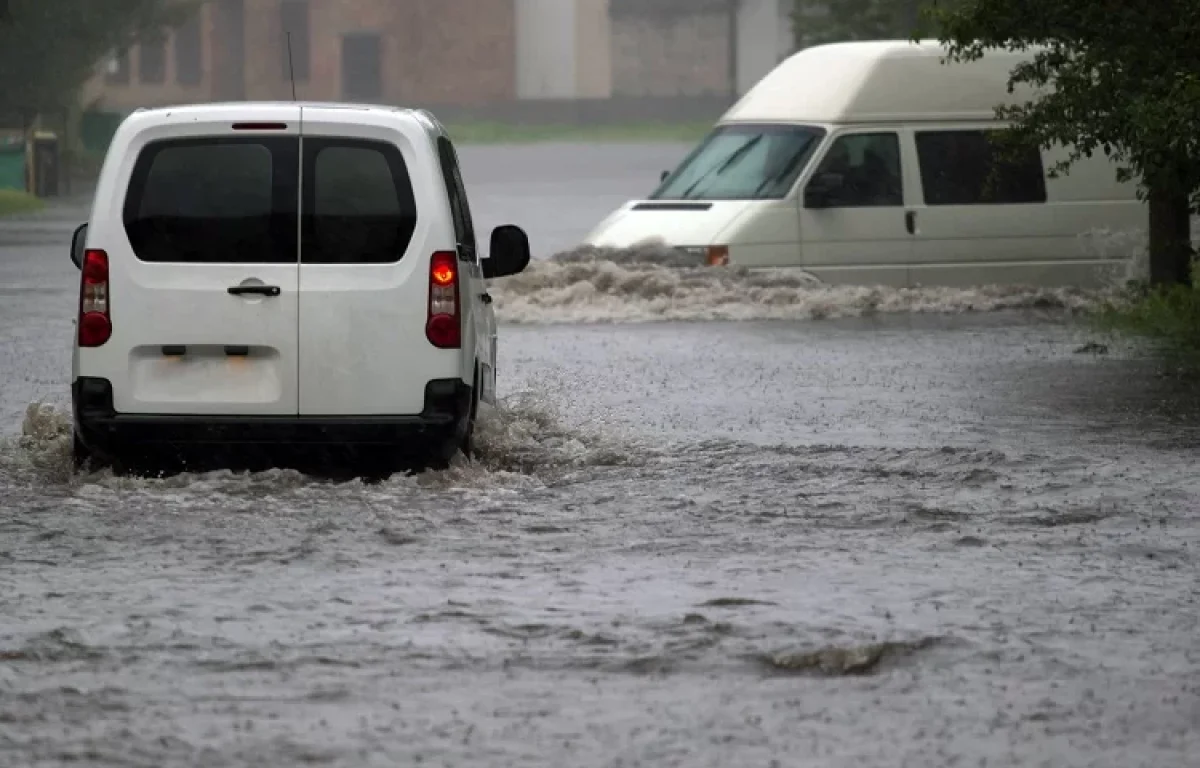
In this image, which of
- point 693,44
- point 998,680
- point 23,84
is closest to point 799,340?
point 998,680

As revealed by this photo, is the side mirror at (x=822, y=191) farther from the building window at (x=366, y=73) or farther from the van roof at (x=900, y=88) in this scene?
the building window at (x=366, y=73)

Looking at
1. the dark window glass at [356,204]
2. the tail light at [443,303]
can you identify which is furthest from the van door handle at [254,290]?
the tail light at [443,303]

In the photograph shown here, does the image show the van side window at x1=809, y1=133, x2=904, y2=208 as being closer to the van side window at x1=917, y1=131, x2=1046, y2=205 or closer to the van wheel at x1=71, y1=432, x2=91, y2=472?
the van side window at x1=917, y1=131, x2=1046, y2=205

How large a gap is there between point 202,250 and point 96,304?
0.51 metres

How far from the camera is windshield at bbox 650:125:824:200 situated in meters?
23.9

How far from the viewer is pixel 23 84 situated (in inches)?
1983

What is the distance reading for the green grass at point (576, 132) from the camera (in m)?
88.9

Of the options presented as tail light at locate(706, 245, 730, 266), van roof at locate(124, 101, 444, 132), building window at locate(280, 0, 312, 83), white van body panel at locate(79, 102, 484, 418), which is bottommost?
tail light at locate(706, 245, 730, 266)

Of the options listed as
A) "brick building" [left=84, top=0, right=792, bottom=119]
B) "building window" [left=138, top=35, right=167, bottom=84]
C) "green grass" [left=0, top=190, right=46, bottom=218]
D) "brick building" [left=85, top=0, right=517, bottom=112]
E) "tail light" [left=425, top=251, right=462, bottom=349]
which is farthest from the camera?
"brick building" [left=84, top=0, right=792, bottom=119]

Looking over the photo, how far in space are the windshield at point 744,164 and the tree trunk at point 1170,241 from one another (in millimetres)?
2949

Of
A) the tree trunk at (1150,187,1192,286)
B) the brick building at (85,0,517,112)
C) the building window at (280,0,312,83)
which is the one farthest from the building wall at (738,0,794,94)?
the tree trunk at (1150,187,1192,286)

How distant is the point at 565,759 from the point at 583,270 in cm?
1817

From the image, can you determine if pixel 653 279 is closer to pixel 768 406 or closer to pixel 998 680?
pixel 768 406

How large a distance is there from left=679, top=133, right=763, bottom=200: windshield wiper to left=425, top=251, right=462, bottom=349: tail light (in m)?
12.6
